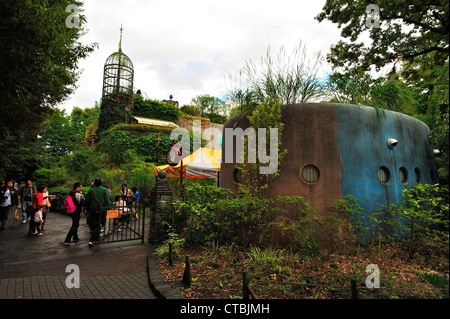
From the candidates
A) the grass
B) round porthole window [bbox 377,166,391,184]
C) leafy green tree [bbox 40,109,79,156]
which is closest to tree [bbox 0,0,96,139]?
the grass

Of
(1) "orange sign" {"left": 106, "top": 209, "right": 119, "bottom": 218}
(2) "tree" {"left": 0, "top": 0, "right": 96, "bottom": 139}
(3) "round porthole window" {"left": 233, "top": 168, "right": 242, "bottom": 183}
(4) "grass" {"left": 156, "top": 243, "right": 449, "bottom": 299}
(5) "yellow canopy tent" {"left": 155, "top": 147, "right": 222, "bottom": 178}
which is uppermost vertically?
(2) "tree" {"left": 0, "top": 0, "right": 96, "bottom": 139}

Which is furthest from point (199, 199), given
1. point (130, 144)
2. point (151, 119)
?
point (151, 119)

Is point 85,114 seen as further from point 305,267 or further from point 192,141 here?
point 305,267

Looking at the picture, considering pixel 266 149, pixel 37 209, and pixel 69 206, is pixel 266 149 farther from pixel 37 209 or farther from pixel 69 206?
pixel 37 209

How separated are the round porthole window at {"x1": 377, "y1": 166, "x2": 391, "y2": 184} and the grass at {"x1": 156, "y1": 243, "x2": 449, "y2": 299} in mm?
1608

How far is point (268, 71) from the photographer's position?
6383mm

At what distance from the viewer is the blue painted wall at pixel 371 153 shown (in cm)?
550

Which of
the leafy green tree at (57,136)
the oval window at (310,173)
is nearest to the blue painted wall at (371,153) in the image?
the oval window at (310,173)

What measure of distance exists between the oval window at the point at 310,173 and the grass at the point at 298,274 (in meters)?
1.60

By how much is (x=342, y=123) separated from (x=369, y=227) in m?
2.38

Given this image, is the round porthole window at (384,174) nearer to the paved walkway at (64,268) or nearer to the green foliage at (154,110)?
the paved walkway at (64,268)

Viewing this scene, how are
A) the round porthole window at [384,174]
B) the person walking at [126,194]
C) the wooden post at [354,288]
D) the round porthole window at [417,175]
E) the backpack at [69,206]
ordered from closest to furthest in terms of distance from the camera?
the wooden post at [354,288] < the round porthole window at [384,174] < the round porthole window at [417,175] < the backpack at [69,206] < the person walking at [126,194]

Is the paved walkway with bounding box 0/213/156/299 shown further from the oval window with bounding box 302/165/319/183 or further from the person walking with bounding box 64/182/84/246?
the oval window with bounding box 302/165/319/183

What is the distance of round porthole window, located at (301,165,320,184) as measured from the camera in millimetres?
5600
